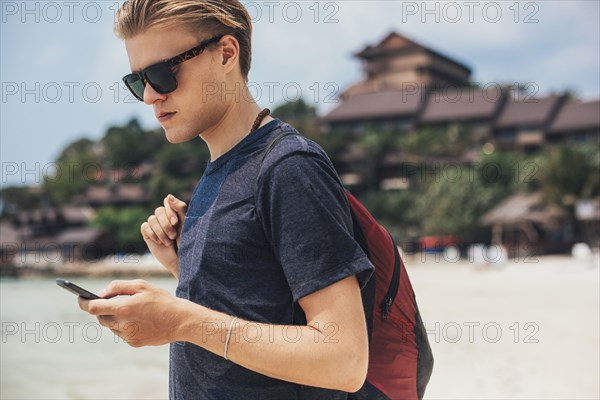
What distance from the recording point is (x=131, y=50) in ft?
4.24

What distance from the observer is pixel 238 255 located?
3.64ft

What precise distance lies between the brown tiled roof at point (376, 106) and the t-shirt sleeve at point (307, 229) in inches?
1910

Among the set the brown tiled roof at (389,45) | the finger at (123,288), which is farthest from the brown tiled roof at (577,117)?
the finger at (123,288)

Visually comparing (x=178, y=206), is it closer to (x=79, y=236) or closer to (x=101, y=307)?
(x=101, y=307)

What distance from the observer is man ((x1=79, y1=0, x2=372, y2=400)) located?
1.06 meters

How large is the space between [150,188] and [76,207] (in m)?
8.77

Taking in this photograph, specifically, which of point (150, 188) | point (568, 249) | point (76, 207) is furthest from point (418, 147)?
point (76, 207)

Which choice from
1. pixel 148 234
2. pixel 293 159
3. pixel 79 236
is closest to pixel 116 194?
pixel 79 236

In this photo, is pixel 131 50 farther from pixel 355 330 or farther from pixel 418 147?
pixel 418 147

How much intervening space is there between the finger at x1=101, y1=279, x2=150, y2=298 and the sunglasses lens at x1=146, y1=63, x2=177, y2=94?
1.23ft

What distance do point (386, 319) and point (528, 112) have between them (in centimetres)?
4800

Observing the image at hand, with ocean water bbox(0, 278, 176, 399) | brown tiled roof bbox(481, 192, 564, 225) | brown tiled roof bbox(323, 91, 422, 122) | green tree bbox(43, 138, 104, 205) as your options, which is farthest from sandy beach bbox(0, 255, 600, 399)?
green tree bbox(43, 138, 104, 205)

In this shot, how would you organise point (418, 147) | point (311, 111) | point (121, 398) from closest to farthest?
point (121, 398) < point (418, 147) < point (311, 111)

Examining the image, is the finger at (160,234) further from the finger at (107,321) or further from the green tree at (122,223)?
the green tree at (122,223)
